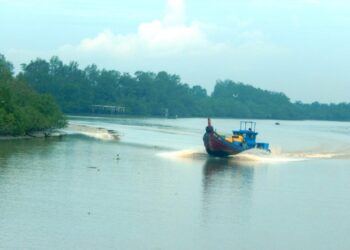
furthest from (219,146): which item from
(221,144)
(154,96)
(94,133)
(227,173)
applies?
(154,96)

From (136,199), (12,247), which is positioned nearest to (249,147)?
(136,199)

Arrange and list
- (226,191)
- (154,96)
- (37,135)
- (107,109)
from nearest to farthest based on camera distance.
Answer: (226,191)
(37,135)
(107,109)
(154,96)

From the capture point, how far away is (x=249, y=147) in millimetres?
45562

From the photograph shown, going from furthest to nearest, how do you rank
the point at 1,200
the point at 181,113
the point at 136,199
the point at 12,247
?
the point at 181,113 < the point at 136,199 < the point at 1,200 < the point at 12,247

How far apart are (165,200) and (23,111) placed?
1032 inches

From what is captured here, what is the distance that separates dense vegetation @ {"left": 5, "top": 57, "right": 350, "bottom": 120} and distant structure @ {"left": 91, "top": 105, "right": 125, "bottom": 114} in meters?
0.82

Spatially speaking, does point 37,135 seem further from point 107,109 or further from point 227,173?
point 107,109

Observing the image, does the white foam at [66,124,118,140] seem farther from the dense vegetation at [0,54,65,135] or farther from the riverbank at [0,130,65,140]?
the riverbank at [0,130,65,140]

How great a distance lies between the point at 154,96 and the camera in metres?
138

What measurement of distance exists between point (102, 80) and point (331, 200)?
10265 cm

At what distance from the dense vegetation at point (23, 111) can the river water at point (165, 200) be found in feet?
10.7

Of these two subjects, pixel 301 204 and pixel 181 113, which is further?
pixel 181 113

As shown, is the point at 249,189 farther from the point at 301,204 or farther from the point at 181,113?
the point at 181,113

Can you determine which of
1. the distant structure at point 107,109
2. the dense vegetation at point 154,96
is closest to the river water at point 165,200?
the dense vegetation at point 154,96
